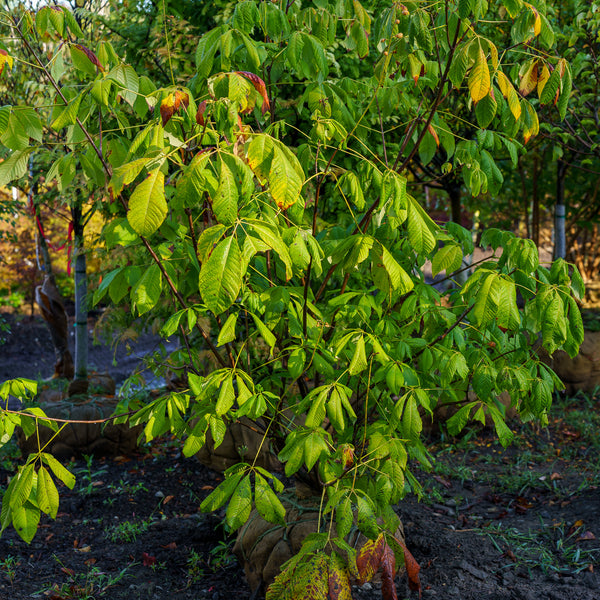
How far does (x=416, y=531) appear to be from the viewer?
122 inches

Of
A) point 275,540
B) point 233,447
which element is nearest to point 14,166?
point 275,540

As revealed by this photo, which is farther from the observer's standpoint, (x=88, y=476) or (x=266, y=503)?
(x=88, y=476)

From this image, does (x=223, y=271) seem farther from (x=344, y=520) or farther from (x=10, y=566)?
(x=10, y=566)

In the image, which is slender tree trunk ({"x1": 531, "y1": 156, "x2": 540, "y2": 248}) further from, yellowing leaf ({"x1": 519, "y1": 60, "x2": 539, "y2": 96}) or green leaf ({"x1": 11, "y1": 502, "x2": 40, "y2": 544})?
green leaf ({"x1": 11, "y1": 502, "x2": 40, "y2": 544})

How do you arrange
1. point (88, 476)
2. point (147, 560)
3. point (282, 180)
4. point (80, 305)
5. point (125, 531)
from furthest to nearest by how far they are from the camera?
point (80, 305) < point (88, 476) < point (125, 531) < point (147, 560) < point (282, 180)

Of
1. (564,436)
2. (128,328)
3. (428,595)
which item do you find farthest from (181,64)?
(564,436)

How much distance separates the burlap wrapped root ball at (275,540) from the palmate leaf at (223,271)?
1539 millimetres

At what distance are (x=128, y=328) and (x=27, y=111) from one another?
2.94 metres

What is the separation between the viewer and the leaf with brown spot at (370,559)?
6.16 ft

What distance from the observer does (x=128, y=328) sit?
15.0ft

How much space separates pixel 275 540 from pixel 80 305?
12.5 ft

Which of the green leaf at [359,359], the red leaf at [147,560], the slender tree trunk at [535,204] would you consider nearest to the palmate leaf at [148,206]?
the green leaf at [359,359]

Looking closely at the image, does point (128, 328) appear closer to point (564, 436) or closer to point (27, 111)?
point (27, 111)

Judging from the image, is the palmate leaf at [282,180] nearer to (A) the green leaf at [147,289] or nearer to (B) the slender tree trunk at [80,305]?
(A) the green leaf at [147,289]
